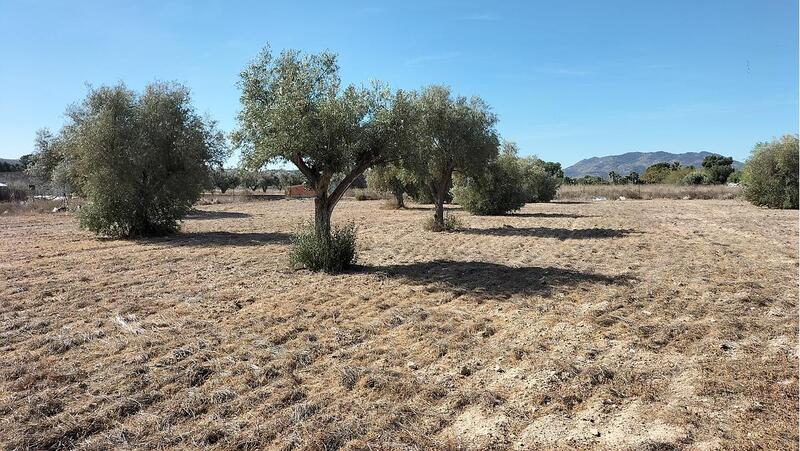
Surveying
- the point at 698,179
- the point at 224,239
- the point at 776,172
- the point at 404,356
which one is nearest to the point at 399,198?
the point at 224,239

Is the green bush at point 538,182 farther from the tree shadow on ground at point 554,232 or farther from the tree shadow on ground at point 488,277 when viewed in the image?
the tree shadow on ground at point 488,277

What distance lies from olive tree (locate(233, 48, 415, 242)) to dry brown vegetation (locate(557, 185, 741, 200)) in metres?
51.3

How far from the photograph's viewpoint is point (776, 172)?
32.5m

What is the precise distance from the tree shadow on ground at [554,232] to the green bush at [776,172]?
62.0ft

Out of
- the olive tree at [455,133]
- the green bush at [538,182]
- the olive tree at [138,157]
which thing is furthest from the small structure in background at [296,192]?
the olive tree at [455,133]

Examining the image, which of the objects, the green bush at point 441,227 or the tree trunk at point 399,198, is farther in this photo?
the tree trunk at point 399,198

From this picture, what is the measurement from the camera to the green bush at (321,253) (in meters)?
11.1

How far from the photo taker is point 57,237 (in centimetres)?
1884

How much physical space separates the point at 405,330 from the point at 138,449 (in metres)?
3.61

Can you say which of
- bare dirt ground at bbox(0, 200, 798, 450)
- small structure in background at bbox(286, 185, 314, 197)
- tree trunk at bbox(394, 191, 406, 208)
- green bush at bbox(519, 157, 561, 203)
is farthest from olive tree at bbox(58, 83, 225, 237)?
small structure in background at bbox(286, 185, 314, 197)

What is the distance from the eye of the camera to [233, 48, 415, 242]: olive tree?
33.8ft

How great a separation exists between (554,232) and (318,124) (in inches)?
506

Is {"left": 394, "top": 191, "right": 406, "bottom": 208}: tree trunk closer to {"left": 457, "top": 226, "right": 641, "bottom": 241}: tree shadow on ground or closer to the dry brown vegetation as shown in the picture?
{"left": 457, "top": 226, "right": 641, "bottom": 241}: tree shadow on ground

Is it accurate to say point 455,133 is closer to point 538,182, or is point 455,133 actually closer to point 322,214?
point 322,214
